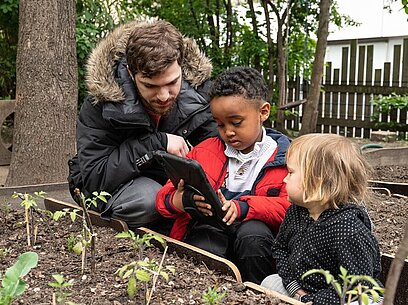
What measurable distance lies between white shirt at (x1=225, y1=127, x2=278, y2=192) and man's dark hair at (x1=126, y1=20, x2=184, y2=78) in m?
0.49

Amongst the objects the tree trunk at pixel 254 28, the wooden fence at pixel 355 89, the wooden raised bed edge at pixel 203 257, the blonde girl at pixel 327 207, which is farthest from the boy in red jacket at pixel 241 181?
the wooden fence at pixel 355 89

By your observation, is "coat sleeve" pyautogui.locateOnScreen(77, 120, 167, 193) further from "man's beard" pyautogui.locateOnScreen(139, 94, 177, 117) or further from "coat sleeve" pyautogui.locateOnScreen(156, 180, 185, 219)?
"coat sleeve" pyautogui.locateOnScreen(156, 180, 185, 219)

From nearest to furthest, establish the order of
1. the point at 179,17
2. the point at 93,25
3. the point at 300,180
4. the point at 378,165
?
the point at 300,180 < the point at 378,165 < the point at 93,25 < the point at 179,17

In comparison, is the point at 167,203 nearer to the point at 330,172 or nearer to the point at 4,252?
the point at 4,252

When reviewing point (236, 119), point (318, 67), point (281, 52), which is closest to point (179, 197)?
point (236, 119)

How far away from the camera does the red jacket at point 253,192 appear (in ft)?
9.57

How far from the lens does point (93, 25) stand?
312 inches

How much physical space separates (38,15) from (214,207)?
3.12 meters

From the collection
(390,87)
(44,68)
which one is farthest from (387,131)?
(44,68)

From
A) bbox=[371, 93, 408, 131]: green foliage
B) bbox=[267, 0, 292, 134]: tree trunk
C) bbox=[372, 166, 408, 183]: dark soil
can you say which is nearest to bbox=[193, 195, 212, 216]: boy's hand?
bbox=[372, 166, 408, 183]: dark soil

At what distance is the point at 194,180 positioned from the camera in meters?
2.80

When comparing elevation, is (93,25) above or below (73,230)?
above

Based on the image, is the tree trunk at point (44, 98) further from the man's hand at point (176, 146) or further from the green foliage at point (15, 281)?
the green foliage at point (15, 281)

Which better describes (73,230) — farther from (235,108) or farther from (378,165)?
(378,165)
